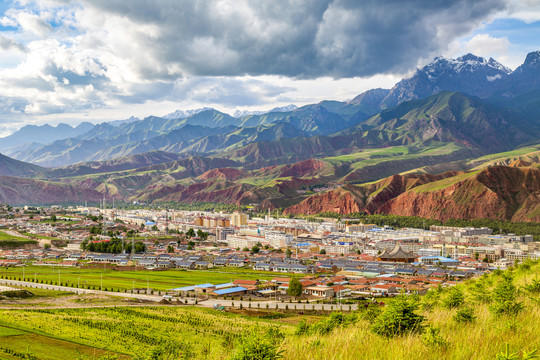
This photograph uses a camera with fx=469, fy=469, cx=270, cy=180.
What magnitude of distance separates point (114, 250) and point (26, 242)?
74.2ft

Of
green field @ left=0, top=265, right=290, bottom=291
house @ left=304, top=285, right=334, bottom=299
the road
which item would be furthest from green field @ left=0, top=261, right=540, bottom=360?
green field @ left=0, top=265, right=290, bottom=291

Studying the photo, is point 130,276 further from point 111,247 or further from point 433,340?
point 433,340

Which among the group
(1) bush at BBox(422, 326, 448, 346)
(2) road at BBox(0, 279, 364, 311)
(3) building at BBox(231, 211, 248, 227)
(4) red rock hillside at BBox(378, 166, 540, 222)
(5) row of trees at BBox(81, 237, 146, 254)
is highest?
(4) red rock hillside at BBox(378, 166, 540, 222)

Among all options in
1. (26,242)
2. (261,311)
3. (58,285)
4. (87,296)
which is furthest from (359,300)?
(26,242)

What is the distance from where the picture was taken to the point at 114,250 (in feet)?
324

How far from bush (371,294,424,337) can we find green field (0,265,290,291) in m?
56.2

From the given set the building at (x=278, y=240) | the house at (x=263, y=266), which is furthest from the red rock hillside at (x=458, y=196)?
the house at (x=263, y=266)

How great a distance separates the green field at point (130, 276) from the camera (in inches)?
2579

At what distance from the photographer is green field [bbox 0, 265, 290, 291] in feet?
215

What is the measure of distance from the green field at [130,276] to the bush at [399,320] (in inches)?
2212

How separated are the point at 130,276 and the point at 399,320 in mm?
70600

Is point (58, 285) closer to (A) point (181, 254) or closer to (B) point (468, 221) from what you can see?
(A) point (181, 254)

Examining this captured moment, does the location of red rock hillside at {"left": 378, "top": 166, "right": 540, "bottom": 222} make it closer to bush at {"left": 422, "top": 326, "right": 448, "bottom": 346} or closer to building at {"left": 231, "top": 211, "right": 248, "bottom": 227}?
building at {"left": 231, "top": 211, "right": 248, "bottom": 227}

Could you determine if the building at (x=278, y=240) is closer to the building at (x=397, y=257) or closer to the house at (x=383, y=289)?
the building at (x=397, y=257)
